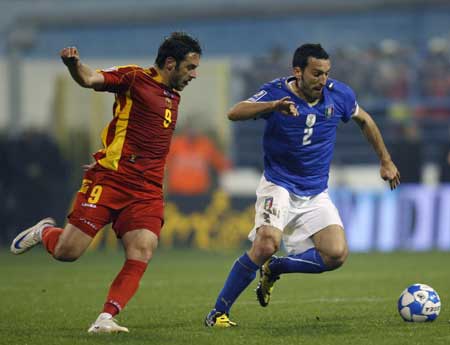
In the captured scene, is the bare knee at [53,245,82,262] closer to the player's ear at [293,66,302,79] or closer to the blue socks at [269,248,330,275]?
the blue socks at [269,248,330,275]

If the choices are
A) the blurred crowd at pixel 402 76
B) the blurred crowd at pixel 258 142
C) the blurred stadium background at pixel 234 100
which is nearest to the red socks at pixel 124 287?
the blurred crowd at pixel 258 142

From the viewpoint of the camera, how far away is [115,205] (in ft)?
28.1

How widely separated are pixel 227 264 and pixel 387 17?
1583 cm

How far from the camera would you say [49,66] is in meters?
29.0

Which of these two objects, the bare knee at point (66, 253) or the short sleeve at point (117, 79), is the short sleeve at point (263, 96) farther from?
the bare knee at point (66, 253)

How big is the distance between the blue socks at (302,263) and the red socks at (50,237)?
1.80 metres

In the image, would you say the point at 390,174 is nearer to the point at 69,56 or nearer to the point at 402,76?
the point at 69,56

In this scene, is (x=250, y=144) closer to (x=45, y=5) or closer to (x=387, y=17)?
(x=387, y=17)

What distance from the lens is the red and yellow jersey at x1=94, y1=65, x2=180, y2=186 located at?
858 centimetres

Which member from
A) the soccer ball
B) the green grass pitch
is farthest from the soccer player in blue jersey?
the soccer ball

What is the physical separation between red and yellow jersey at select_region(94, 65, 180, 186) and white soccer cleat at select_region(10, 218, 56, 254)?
2.89ft

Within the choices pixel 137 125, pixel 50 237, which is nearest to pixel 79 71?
pixel 137 125

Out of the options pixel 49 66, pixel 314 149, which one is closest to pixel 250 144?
pixel 49 66

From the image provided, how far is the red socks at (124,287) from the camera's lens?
8.21 meters
